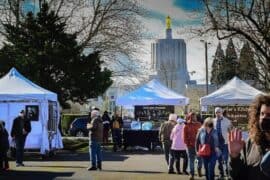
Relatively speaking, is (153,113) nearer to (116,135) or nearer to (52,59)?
(116,135)

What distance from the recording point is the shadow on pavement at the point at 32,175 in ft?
60.0

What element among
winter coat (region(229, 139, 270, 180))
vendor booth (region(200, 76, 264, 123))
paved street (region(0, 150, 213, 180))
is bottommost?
paved street (region(0, 150, 213, 180))

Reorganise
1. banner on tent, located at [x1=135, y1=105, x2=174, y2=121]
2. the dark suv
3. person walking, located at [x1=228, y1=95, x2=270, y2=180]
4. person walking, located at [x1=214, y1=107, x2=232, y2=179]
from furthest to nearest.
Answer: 1. the dark suv
2. banner on tent, located at [x1=135, y1=105, x2=174, y2=121]
3. person walking, located at [x1=214, y1=107, x2=232, y2=179]
4. person walking, located at [x1=228, y1=95, x2=270, y2=180]

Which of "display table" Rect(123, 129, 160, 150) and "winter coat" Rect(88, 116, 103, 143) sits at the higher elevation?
"winter coat" Rect(88, 116, 103, 143)

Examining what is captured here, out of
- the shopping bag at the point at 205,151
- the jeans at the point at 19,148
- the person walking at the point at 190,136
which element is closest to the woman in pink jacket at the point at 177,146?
the person walking at the point at 190,136

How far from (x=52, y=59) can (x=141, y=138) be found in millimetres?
7093

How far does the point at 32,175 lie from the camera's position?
19.0 meters

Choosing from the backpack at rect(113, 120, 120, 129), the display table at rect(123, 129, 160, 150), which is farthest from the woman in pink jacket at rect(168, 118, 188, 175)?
the backpack at rect(113, 120, 120, 129)

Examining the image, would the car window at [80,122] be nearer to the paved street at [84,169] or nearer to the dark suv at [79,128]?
the dark suv at [79,128]

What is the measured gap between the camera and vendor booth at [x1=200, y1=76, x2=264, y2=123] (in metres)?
26.3

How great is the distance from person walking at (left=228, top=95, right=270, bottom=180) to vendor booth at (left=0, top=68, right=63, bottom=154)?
20943mm

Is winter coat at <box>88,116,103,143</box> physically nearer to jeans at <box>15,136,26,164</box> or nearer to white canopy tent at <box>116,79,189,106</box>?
jeans at <box>15,136,26,164</box>

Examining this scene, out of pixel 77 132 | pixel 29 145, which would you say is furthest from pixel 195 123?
pixel 77 132

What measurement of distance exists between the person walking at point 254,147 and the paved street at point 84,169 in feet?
42.6
